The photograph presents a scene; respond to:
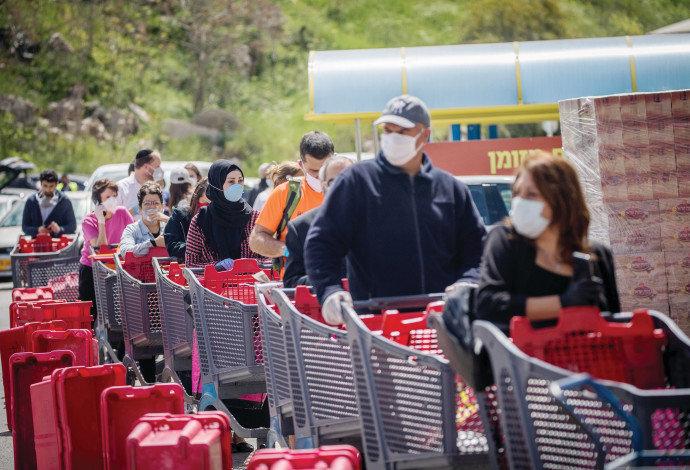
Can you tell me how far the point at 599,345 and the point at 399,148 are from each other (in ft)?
4.88

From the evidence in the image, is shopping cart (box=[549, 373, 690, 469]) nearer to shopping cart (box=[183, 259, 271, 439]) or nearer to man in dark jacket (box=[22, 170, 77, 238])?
shopping cart (box=[183, 259, 271, 439])

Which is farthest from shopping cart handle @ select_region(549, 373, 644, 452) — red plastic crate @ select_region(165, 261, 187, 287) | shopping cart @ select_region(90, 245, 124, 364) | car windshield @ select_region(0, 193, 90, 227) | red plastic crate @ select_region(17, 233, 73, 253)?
car windshield @ select_region(0, 193, 90, 227)

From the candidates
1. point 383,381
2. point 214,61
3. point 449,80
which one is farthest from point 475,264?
point 214,61

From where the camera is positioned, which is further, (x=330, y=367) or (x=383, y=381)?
(x=330, y=367)

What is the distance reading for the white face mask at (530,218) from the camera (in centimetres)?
374

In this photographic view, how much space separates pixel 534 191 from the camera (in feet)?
12.4

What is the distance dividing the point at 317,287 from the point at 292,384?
0.57m

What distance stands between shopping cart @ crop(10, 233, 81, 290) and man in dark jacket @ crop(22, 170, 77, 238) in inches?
50.2

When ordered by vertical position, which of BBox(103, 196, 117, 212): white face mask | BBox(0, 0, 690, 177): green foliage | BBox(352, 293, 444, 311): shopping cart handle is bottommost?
BBox(352, 293, 444, 311): shopping cart handle

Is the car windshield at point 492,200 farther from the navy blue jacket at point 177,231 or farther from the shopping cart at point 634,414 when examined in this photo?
the shopping cart at point 634,414

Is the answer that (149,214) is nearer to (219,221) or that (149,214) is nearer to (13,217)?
(219,221)

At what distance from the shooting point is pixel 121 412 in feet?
16.6

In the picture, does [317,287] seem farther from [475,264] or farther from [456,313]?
[456,313]

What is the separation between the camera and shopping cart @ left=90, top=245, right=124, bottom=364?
938cm
